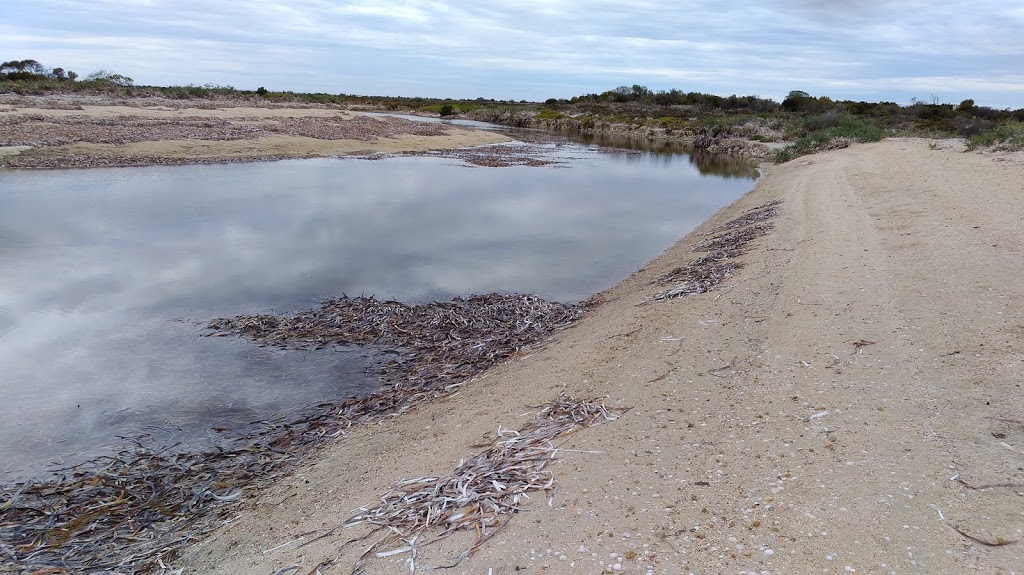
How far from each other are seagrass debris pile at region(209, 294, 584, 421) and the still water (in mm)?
392

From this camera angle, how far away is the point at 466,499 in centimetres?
405

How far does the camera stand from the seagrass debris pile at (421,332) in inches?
290

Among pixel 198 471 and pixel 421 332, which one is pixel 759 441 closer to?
pixel 198 471

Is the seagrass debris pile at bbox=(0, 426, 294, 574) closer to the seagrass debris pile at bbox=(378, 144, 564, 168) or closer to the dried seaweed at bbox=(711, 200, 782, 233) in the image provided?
the dried seaweed at bbox=(711, 200, 782, 233)

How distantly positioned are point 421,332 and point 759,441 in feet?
17.5

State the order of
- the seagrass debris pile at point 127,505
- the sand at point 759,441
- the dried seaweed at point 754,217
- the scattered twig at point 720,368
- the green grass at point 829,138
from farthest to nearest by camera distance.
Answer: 1. the green grass at point 829,138
2. the dried seaweed at point 754,217
3. the scattered twig at point 720,368
4. the seagrass debris pile at point 127,505
5. the sand at point 759,441

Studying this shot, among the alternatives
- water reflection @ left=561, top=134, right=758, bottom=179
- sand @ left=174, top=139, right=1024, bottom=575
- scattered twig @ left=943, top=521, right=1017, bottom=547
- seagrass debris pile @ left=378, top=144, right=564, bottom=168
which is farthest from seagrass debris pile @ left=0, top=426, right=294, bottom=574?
water reflection @ left=561, top=134, right=758, bottom=179

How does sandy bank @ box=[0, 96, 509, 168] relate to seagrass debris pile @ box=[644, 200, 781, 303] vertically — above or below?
above

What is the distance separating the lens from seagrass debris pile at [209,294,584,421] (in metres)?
7.36

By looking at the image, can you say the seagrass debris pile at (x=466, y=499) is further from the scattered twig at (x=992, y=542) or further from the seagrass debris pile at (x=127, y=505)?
the scattered twig at (x=992, y=542)

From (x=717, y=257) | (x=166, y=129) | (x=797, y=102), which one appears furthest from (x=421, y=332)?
(x=797, y=102)

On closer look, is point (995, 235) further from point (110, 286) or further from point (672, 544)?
point (110, 286)

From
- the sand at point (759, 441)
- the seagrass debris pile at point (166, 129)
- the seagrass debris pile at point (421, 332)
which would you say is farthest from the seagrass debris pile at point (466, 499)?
the seagrass debris pile at point (166, 129)

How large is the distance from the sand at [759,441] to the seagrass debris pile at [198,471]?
1.13 feet
